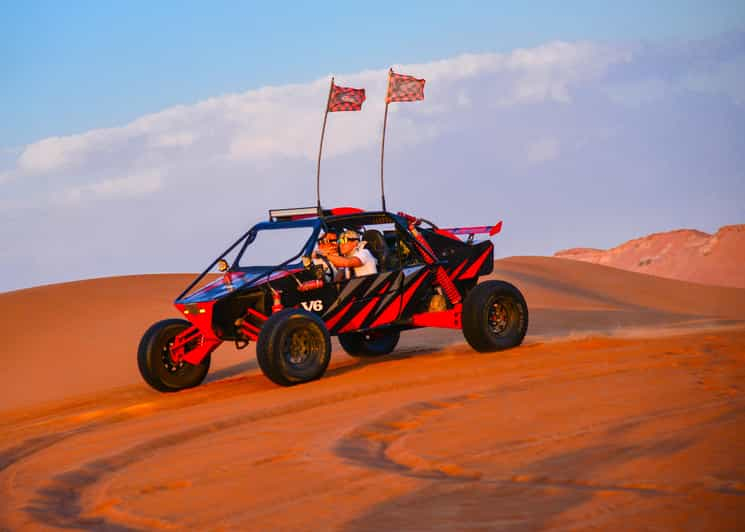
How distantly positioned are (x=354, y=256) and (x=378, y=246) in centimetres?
53

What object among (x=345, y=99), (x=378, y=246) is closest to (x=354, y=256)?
(x=378, y=246)

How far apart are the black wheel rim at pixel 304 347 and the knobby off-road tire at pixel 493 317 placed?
1.98m

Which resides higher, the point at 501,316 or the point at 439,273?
the point at 439,273

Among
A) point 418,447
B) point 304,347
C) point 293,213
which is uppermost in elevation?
point 293,213

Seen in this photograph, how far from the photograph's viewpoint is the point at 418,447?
5.59 meters

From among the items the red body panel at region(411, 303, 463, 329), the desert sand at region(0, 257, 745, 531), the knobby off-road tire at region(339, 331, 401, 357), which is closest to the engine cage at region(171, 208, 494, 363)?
the red body panel at region(411, 303, 463, 329)

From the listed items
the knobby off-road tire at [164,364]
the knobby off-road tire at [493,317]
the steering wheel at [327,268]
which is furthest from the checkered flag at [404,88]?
the knobby off-road tire at [164,364]

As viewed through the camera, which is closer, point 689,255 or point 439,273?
point 439,273

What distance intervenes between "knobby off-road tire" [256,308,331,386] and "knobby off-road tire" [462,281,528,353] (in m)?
1.91

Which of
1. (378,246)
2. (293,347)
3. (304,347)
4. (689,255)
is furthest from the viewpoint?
(689,255)

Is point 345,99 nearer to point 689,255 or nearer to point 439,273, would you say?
point 439,273

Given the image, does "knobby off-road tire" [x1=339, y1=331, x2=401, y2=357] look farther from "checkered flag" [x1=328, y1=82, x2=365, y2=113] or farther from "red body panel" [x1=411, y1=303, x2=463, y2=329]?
"checkered flag" [x1=328, y1=82, x2=365, y2=113]

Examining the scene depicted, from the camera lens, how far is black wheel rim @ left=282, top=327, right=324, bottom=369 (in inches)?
370

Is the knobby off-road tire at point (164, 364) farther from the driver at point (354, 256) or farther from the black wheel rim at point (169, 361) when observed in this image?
the driver at point (354, 256)
